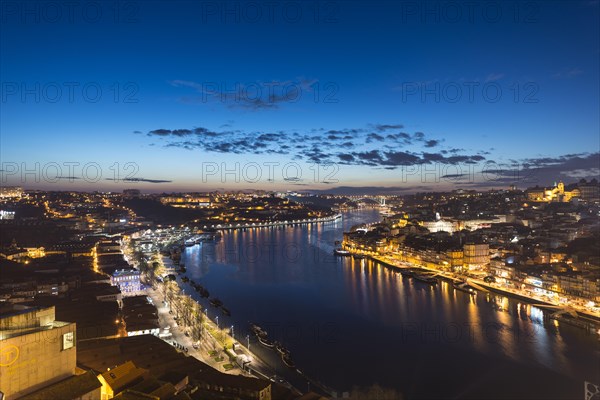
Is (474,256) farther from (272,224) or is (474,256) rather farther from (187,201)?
(187,201)

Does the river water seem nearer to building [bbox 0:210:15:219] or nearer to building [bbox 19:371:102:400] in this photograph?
building [bbox 19:371:102:400]

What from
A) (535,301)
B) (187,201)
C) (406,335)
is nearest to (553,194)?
(535,301)

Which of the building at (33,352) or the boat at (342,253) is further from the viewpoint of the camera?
the boat at (342,253)

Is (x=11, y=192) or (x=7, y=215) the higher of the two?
(x=11, y=192)

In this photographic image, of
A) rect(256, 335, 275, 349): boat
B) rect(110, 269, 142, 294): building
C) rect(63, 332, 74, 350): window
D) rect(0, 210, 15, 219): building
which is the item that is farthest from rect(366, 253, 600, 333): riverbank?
rect(0, 210, 15, 219): building

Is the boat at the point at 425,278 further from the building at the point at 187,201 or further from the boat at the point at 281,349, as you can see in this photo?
the building at the point at 187,201

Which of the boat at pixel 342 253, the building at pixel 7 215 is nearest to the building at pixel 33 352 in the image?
the boat at pixel 342 253

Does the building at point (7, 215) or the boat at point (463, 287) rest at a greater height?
the building at point (7, 215)

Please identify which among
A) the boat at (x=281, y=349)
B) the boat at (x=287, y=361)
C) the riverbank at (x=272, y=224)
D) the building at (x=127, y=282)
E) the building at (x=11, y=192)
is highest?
the building at (x=11, y=192)
